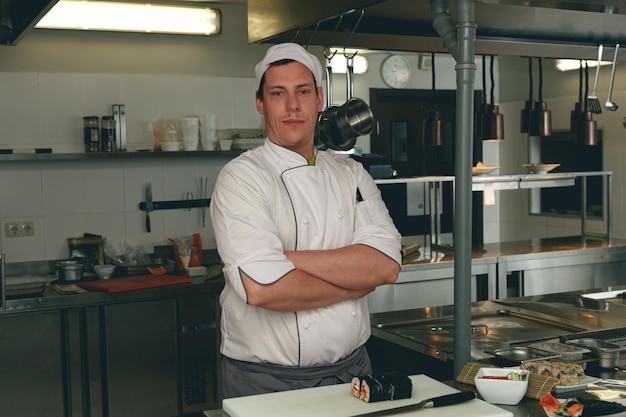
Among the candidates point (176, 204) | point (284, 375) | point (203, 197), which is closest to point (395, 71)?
point (203, 197)

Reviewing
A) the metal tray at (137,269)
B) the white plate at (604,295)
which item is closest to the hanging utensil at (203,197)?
the metal tray at (137,269)

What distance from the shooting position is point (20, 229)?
4.73 metres

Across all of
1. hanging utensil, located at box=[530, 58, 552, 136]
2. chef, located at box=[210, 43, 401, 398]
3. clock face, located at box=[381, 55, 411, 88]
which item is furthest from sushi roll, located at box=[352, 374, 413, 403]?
clock face, located at box=[381, 55, 411, 88]

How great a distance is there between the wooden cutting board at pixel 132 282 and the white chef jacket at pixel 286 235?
7.05ft

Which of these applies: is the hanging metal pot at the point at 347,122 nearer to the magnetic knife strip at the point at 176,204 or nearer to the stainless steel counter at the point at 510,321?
the stainless steel counter at the point at 510,321

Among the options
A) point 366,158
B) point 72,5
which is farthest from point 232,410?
point 72,5

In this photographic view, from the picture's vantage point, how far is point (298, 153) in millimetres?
2270

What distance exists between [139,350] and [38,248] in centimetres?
99

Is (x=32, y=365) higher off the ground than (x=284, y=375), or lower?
lower

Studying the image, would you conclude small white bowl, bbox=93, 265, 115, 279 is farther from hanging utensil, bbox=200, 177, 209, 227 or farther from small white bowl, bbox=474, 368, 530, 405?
small white bowl, bbox=474, 368, 530, 405

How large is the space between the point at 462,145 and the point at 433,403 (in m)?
0.72

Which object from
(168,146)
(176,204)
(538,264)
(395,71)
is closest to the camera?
(168,146)

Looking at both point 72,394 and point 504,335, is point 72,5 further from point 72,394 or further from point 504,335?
point 504,335

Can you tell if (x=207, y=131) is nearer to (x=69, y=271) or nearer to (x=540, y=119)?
(x=69, y=271)
